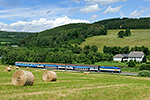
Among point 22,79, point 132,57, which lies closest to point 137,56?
point 132,57

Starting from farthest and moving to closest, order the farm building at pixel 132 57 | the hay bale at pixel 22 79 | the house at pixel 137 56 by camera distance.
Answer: the farm building at pixel 132 57 < the house at pixel 137 56 < the hay bale at pixel 22 79

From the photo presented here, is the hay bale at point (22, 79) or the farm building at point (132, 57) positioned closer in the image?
the hay bale at point (22, 79)

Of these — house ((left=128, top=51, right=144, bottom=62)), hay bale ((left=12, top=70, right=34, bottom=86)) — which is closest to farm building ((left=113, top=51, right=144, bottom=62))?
house ((left=128, top=51, right=144, bottom=62))

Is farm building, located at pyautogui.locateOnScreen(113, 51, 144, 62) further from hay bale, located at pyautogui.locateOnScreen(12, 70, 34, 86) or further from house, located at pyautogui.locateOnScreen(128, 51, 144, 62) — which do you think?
hay bale, located at pyautogui.locateOnScreen(12, 70, 34, 86)

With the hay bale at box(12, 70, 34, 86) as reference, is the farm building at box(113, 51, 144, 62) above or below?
above

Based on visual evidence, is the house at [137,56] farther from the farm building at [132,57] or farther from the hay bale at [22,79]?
the hay bale at [22,79]

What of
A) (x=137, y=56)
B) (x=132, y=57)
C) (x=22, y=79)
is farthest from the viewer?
(x=132, y=57)

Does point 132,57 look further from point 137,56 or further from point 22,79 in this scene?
point 22,79

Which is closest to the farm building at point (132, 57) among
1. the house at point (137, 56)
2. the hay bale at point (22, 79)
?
the house at point (137, 56)

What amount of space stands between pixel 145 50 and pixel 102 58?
36.2 metres

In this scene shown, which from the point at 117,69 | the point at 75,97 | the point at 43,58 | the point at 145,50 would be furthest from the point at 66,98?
the point at 145,50

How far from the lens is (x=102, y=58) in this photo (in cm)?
11500

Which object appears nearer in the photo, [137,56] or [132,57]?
[137,56]

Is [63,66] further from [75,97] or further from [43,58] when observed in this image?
[75,97]
